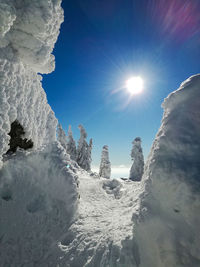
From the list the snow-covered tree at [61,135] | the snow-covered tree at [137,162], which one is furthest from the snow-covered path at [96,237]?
the snow-covered tree at [61,135]

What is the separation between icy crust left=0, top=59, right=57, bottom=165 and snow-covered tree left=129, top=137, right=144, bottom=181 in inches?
796

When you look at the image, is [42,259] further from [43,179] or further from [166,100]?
[166,100]

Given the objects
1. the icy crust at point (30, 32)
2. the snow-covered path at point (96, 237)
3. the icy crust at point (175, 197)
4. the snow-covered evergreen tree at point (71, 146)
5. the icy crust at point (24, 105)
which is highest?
the snow-covered evergreen tree at point (71, 146)

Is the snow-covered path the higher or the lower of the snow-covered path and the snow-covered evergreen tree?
the lower

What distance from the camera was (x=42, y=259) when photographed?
4.60m

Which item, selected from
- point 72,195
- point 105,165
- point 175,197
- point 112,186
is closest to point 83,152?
point 105,165

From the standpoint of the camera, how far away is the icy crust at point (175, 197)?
10.9 feet

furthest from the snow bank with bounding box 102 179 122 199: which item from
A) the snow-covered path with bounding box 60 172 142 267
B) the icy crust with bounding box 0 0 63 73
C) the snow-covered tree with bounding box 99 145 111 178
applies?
the snow-covered tree with bounding box 99 145 111 178

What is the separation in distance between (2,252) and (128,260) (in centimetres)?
431

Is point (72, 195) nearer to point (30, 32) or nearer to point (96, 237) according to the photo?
point (96, 237)

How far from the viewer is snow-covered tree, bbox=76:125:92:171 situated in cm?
3181

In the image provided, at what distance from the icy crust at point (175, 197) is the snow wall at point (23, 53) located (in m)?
6.36

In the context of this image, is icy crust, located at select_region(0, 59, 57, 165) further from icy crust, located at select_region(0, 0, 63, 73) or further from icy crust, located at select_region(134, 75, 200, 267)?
icy crust, located at select_region(134, 75, 200, 267)

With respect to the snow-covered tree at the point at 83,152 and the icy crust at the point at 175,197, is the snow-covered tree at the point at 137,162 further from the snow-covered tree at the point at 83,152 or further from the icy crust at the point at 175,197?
the icy crust at the point at 175,197
